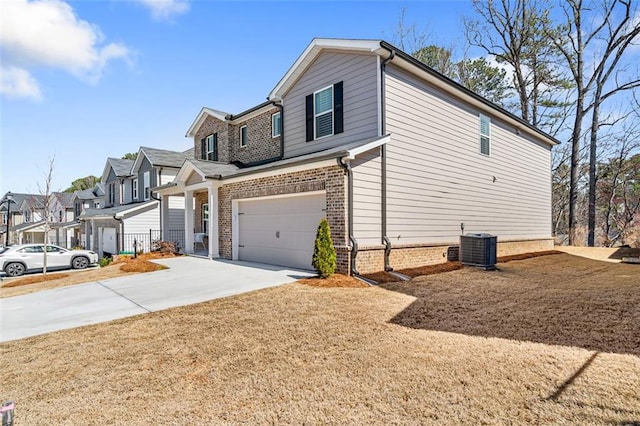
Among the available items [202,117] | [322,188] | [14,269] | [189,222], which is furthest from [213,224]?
[14,269]

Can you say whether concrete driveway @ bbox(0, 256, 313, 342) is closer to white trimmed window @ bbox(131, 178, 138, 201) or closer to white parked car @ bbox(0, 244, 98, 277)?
white parked car @ bbox(0, 244, 98, 277)

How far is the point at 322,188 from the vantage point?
364 inches

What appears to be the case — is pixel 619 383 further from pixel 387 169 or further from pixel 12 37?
pixel 12 37

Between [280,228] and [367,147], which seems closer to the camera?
[367,147]

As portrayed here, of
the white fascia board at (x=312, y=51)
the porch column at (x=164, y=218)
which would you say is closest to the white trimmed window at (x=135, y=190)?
the porch column at (x=164, y=218)

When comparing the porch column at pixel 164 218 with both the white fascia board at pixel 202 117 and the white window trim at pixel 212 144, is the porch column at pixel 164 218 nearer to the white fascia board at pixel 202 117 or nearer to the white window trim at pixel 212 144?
the white window trim at pixel 212 144

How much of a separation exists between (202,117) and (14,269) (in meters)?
12.1

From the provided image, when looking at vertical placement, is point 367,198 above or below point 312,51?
below

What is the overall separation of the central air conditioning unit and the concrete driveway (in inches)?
215

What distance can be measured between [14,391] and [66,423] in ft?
3.88

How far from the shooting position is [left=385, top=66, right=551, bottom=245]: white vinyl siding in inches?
397

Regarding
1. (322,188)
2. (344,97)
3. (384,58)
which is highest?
(384,58)

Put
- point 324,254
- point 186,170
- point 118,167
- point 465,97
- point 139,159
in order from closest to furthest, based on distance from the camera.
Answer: point 324,254, point 465,97, point 186,170, point 139,159, point 118,167

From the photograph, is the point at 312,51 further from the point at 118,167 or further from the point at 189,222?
the point at 118,167
